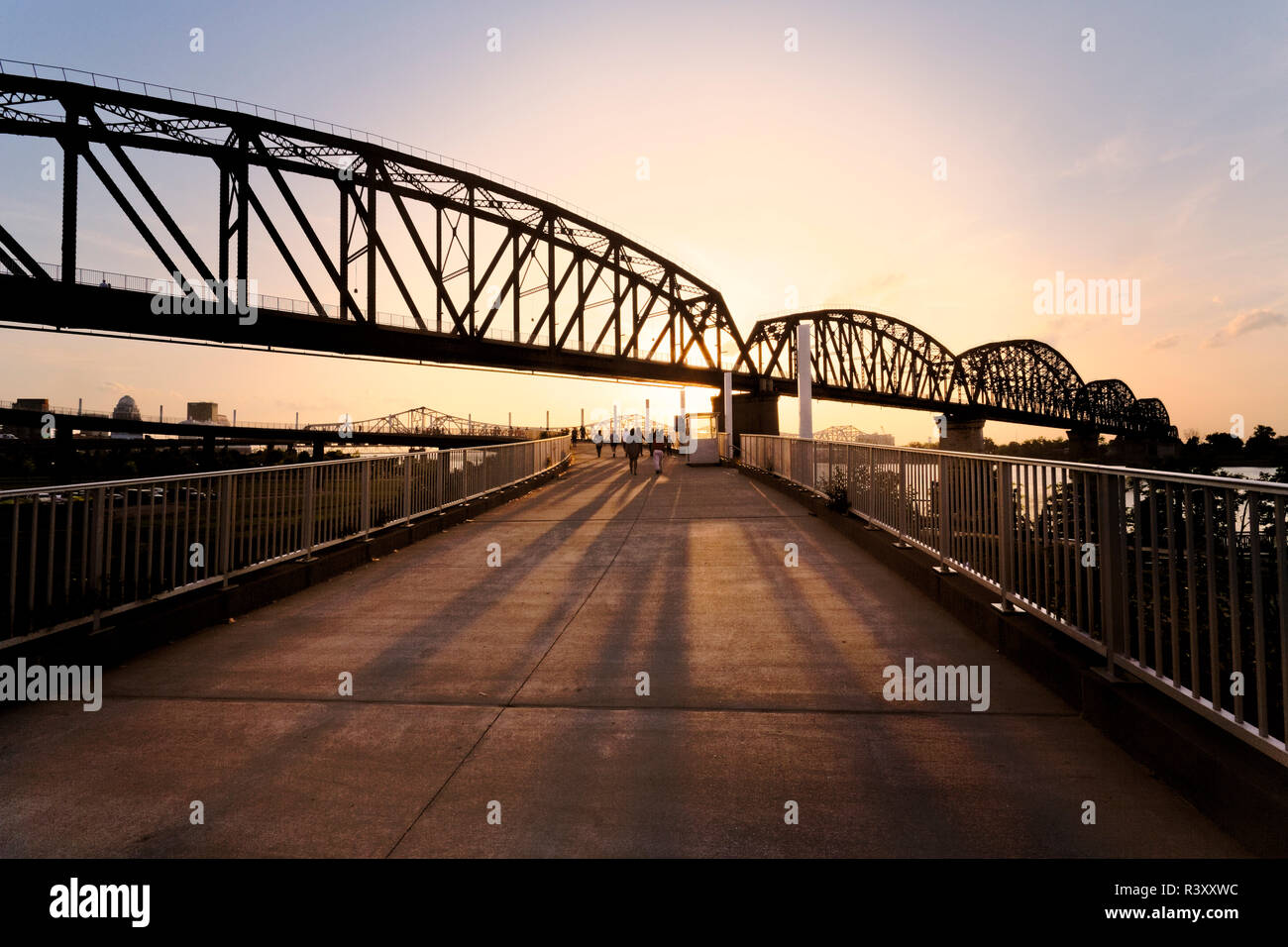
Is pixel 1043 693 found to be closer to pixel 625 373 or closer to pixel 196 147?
pixel 196 147

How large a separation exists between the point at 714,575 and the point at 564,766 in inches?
209

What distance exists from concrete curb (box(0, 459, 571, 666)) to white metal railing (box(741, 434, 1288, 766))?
7102 mm

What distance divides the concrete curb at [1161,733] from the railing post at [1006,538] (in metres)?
0.18

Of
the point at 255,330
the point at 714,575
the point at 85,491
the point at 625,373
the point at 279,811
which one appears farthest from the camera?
the point at 625,373

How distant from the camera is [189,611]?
639 cm

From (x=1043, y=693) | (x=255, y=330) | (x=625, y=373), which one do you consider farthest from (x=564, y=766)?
(x=625, y=373)

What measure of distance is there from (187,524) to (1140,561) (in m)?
7.46

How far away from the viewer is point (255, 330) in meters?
44.1


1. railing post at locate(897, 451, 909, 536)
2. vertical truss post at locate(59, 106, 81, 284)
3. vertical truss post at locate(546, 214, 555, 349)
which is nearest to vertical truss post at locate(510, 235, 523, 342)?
vertical truss post at locate(546, 214, 555, 349)

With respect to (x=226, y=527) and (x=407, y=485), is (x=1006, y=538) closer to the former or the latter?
(x=226, y=527)

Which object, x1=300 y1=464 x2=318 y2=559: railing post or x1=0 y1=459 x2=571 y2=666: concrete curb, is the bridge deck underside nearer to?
x1=0 y1=459 x2=571 y2=666: concrete curb

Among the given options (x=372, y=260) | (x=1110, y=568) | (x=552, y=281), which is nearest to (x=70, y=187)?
(x=372, y=260)

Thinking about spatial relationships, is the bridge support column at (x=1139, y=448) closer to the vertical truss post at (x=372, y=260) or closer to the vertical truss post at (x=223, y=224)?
the vertical truss post at (x=372, y=260)
